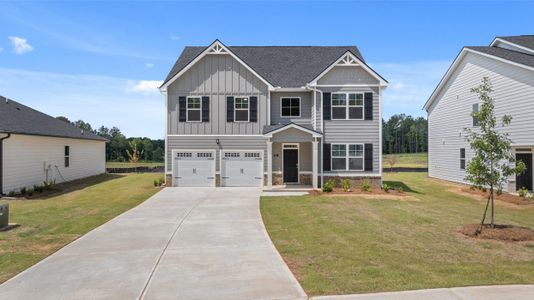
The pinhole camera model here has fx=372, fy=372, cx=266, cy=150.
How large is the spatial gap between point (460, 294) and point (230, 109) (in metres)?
17.5

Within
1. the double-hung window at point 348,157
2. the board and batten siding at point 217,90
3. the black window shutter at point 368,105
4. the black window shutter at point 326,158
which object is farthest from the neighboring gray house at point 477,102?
the board and batten siding at point 217,90

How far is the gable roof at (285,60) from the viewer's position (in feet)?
73.6

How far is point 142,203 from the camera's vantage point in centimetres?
1580

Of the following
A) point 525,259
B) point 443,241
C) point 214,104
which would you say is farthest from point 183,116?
point 525,259

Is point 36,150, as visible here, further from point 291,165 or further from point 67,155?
point 291,165

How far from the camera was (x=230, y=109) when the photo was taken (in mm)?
21672

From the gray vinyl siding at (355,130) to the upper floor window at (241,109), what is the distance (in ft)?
14.9

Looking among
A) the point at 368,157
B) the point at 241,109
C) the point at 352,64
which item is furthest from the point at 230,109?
the point at 368,157

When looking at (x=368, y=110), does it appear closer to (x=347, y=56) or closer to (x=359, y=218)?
(x=347, y=56)

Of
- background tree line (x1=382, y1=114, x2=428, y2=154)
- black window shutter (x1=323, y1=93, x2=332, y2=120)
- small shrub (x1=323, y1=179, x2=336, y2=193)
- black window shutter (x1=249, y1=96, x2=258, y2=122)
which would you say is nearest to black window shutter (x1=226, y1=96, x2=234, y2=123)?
black window shutter (x1=249, y1=96, x2=258, y2=122)

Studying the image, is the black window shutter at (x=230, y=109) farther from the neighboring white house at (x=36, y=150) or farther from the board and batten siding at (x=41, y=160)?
the board and batten siding at (x=41, y=160)

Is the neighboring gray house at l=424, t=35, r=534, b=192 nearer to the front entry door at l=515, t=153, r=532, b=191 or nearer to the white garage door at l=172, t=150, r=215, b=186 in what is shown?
the front entry door at l=515, t=153, r=532, b=191

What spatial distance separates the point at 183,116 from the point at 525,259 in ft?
58.5

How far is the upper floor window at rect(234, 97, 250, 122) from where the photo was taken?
21719 mm
